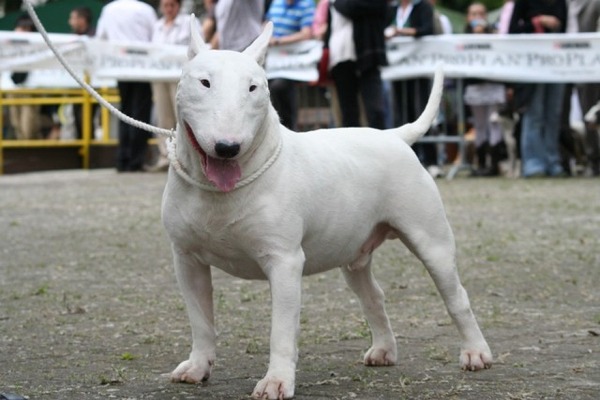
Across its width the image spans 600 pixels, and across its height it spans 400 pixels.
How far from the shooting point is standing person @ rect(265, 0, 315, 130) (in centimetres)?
1392

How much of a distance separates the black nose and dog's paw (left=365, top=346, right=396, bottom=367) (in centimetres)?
140

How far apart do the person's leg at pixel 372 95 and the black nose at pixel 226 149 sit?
31.8 feet

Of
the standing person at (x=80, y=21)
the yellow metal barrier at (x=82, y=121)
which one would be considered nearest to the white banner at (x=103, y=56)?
the standing person at (x=80, y=21)

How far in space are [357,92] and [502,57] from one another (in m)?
2.38

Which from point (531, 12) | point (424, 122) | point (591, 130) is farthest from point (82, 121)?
point (424, 122)

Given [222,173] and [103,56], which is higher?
[222,173]

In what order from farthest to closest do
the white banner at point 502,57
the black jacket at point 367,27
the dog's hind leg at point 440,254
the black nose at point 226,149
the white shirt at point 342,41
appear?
1. the white banner at point 502,57
2. the white shirt at point 342,41
3. the black jacket at point 367,27
4. the dog's hind leg at point 440,254
5. the black nose at point 226,149

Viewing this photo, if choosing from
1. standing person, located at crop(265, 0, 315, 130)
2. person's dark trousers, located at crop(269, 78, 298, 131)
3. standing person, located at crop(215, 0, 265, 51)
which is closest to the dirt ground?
standing person, located at crop(215, 0, 265, 51)

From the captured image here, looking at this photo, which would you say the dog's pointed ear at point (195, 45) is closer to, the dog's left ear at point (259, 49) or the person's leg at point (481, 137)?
the dog's left ear at point (259, 49)

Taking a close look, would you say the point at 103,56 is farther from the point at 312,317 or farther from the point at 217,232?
the point at 217,232

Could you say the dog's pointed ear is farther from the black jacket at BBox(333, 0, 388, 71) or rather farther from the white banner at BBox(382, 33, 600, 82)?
the white banner at BBox(382, 33, 600, 82)

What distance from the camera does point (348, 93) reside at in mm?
14258

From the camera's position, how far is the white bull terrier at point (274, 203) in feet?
14.4

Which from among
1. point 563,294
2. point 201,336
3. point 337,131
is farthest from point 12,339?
point 563,294
